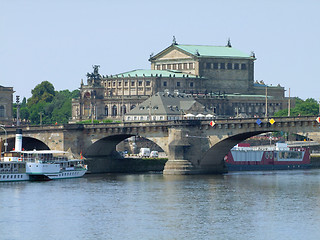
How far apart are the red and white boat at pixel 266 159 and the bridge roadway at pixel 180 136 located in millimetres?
24247

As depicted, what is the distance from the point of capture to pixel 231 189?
125250 mm

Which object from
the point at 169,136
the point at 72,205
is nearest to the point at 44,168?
the point at 169,136

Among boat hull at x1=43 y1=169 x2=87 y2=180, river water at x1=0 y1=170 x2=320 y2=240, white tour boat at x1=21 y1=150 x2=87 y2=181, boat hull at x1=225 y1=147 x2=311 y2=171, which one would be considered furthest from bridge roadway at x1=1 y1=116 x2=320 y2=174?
boat hull at x1=225 y1=147 x2=311 y2=171

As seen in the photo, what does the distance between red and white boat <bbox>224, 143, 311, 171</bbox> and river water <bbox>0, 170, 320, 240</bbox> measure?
40.1m

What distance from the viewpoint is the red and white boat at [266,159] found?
18188cm

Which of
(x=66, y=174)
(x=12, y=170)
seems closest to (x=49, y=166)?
(x=66, y=174)

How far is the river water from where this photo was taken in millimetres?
89438

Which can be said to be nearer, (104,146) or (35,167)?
(35,167)

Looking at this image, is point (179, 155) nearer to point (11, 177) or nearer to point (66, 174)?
point (66, 174)

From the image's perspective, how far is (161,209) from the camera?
103688mm

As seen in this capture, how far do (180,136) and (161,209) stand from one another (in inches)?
1865

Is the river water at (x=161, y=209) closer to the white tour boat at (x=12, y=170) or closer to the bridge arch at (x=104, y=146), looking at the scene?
the white tour boat at (x=12, y=170)

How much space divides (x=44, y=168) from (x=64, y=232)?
169 ft

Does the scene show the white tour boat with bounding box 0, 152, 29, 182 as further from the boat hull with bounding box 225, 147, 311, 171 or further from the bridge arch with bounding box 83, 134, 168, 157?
the boat hull with bounding box 225, 147, 311, 171
